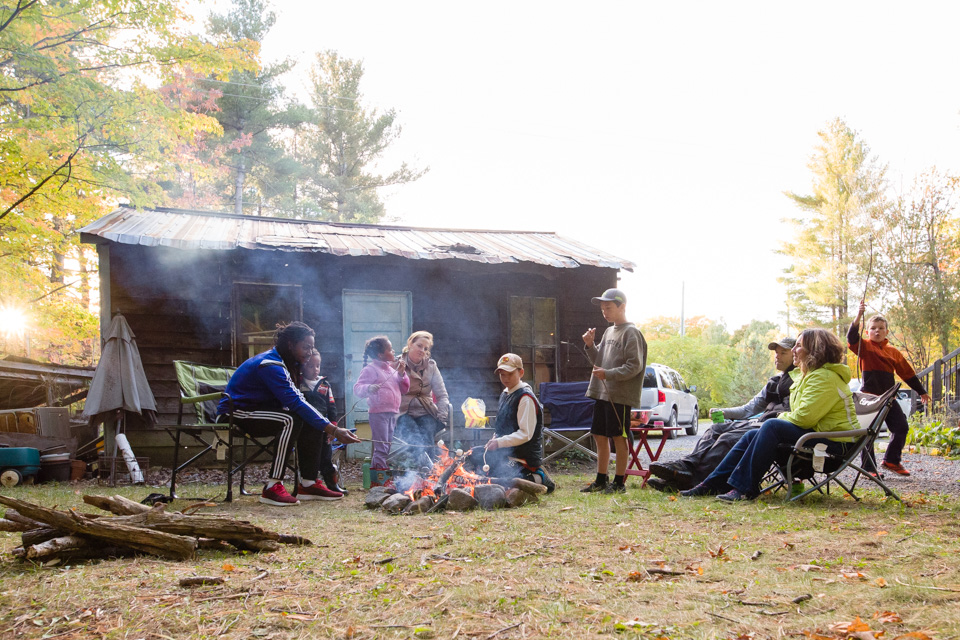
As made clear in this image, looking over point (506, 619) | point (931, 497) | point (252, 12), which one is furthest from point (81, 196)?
point (252, 12)

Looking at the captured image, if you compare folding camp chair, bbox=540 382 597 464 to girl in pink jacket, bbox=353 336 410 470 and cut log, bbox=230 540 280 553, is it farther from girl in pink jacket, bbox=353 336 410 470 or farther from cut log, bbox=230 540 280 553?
cut log, bbox=230 540 280 553

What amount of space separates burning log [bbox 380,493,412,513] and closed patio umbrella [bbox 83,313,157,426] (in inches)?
145

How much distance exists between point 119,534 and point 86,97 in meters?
6.50

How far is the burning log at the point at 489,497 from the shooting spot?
4418 mm

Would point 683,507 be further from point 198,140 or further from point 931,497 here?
point 198,140

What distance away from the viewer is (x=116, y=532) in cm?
278

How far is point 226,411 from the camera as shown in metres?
4.76

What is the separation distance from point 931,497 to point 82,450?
822cm

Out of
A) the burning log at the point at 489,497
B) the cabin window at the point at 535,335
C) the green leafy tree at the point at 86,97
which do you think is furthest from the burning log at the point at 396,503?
the green leafy tree at the point at 86,97

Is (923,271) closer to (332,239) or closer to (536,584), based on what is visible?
(332,239)

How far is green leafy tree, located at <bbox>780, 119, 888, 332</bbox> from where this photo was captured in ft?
69.8

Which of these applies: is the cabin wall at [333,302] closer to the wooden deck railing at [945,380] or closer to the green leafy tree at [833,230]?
the wooden deck railing at [945,380]

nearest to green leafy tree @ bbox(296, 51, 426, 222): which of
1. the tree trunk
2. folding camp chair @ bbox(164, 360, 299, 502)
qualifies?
the tree trunk

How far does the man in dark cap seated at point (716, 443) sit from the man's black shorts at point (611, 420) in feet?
1.39
